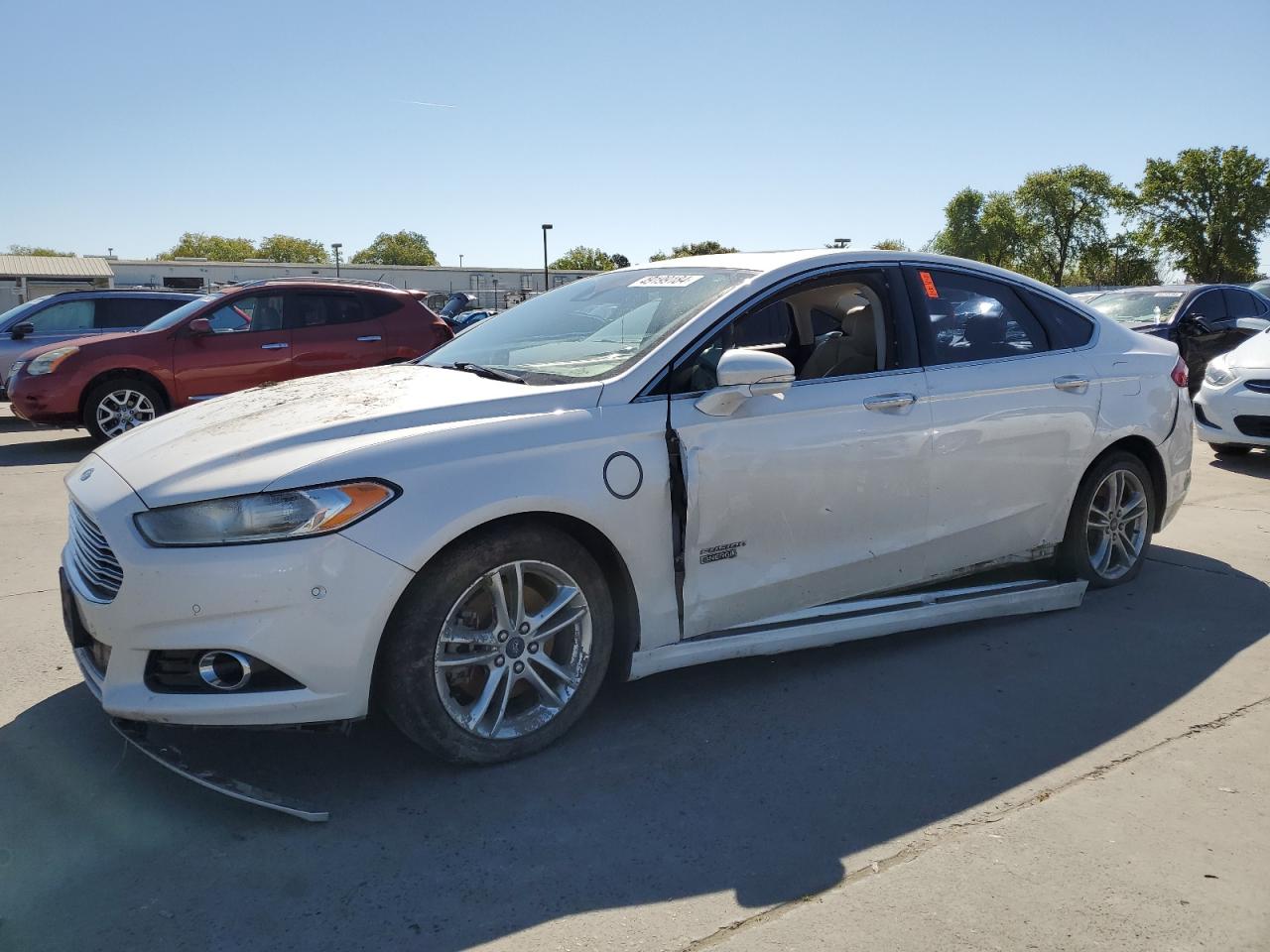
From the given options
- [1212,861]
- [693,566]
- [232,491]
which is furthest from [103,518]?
[1212,861]

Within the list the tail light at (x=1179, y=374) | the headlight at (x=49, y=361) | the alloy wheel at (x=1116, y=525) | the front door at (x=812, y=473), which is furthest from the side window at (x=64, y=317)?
the tail light at (x=1179, y=374)

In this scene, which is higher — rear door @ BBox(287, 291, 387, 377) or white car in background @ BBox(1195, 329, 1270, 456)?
rear door @ BBox(287, 291, 387, 377)

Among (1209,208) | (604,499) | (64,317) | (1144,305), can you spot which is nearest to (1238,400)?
(1144,305)

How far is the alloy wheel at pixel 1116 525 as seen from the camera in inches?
191

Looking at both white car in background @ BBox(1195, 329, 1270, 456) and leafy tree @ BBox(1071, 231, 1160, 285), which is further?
leafy tree @ BBox(1071, 231, 1160, 285)

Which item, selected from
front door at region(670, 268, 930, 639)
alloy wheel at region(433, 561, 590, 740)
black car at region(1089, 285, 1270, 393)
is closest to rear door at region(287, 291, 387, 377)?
front door at region(670, 268, 930, 639)

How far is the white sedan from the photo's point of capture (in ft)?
9.18

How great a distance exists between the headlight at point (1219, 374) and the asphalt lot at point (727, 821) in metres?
5.69

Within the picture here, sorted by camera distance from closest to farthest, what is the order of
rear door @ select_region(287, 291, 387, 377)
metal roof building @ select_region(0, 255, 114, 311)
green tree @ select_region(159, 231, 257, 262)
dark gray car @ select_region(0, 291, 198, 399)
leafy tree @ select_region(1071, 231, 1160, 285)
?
rear door @ select_region(287, 291, 387, 377) < dark gray car @ select_region(0, 291, 198, 399) < metal roof building @ select_region(0, 255, 114, 311) < leafy tree @ select_region(1071, 231, 1160, 285) < green tree @ select_region(159, 231, 257, 262)

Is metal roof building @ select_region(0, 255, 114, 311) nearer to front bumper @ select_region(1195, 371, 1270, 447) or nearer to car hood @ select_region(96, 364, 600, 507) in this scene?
front bumper @ select_region(1195, 371, 1270, 447)

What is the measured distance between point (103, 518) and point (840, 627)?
2524 millimetres

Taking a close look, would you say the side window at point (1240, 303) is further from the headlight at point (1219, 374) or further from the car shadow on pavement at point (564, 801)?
the car shadow on pavement at point (564, 801)

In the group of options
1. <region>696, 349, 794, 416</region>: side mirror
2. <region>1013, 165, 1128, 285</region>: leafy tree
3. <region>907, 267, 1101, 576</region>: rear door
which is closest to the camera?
<region>696, 349, 794, 416</region>: side mirror

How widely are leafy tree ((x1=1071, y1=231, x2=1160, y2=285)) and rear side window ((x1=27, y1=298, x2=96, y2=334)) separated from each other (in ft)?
230
